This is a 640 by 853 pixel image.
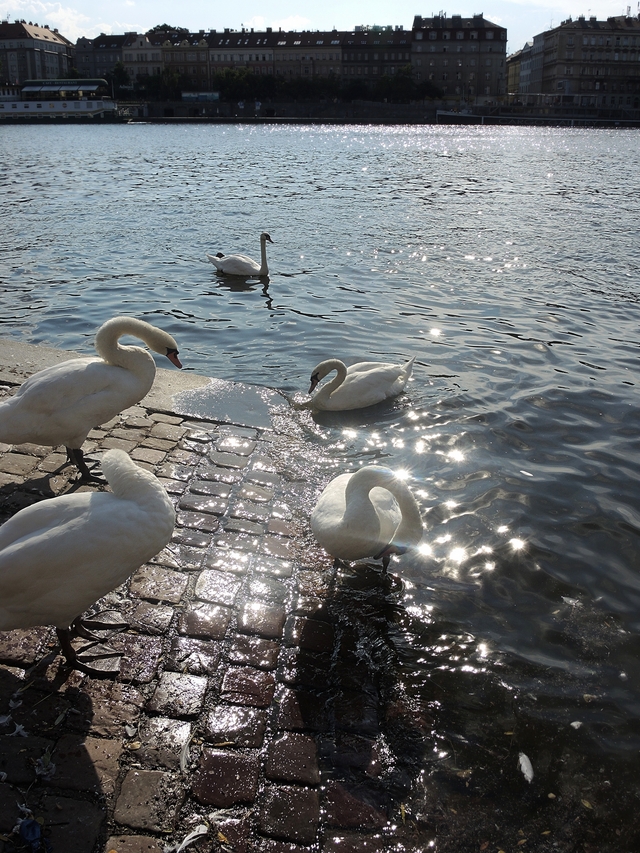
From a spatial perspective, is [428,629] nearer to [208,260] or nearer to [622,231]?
[208,260]

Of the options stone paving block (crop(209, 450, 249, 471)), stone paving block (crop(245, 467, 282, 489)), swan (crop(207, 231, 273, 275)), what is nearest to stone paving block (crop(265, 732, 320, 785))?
stone paving block (crop(245, 467, 282, 489))

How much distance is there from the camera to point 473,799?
2797 millimetres

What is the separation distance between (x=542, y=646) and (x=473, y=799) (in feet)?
3.73

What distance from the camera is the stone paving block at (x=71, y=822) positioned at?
231cm

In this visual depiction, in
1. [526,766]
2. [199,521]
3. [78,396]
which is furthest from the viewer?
[78,396]

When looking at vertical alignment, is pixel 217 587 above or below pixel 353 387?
below

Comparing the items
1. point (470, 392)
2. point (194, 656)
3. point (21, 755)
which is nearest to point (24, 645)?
point (21, 755)

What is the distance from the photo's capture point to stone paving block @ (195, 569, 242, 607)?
359cm

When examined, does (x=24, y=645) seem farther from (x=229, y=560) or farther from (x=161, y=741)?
(x=229, y=560)

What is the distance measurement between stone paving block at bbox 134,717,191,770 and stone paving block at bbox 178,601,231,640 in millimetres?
534

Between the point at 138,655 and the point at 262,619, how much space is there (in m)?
0.64

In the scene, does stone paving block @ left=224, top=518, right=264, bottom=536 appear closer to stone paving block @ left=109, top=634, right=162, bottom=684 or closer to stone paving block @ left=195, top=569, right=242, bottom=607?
stone paving block @ left=195, top=569, right=242, bottom=607

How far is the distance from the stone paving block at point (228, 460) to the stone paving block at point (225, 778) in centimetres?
251

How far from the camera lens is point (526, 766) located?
3006mm
